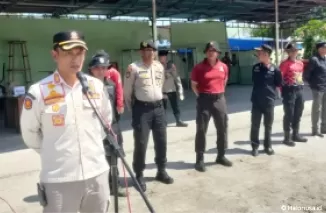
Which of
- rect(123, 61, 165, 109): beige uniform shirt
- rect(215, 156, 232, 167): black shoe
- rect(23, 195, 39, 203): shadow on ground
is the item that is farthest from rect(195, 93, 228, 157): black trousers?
rect(23, 195, 39, 203): shadow on ground

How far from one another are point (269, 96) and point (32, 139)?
459 cm

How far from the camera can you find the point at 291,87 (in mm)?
7141

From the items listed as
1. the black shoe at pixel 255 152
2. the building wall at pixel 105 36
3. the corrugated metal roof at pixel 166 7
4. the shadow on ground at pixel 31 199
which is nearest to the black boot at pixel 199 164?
the black shoe at pixel 255 152

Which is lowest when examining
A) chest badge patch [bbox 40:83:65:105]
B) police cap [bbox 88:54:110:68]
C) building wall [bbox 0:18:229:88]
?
chest badge patch [bbox 40:83:65:105]

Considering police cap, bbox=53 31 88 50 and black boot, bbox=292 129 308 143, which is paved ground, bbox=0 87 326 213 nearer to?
black boot, bbox=292 129 308 143

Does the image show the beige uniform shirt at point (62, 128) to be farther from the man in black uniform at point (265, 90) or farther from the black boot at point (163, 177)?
the man in black uniform at point (265, 90)

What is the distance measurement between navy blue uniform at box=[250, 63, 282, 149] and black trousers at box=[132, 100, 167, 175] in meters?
2.06

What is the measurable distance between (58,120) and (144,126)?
2.57 metres

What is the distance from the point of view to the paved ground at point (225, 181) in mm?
4586

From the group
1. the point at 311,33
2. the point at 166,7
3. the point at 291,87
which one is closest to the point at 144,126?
the point at 291,87

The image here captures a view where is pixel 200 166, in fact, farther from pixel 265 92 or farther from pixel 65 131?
pixel 65 131

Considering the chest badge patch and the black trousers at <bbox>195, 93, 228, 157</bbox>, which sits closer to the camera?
the chest badge patch

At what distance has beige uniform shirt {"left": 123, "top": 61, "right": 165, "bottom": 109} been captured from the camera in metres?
5.11

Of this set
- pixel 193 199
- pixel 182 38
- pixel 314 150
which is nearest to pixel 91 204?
pixel 193 199
